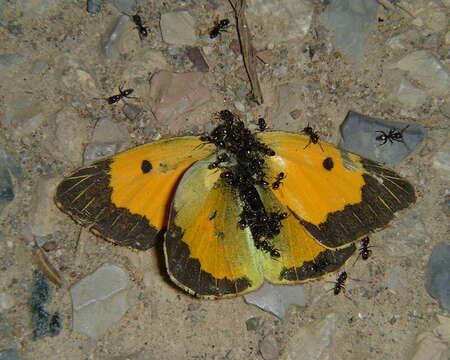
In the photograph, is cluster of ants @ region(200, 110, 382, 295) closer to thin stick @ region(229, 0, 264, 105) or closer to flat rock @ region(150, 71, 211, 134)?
flat rock @ region(150, 71, 211, 134)

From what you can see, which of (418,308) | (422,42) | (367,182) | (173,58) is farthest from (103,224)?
(422,42)

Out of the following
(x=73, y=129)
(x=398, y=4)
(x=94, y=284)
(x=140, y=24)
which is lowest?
(x=94, y=284)

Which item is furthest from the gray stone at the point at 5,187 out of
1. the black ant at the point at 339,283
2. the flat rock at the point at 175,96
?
the black ant at the point at 339,283

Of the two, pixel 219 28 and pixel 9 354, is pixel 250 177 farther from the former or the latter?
pixel 9 354

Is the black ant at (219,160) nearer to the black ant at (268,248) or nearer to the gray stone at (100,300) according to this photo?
the black ant at (268,248)

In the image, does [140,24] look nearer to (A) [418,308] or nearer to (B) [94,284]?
(B) [94,284]

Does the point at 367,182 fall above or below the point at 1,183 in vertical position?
above

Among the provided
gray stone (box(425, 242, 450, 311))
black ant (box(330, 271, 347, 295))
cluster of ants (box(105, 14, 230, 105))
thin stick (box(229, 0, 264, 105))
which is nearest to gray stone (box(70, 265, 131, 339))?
cluster of ants (box(105, 14, 230, 105))
